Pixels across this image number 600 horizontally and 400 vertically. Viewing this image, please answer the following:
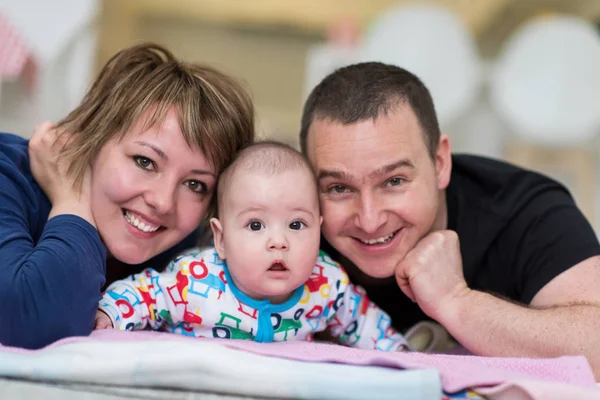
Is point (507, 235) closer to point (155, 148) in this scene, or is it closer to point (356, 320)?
point (356, 320)

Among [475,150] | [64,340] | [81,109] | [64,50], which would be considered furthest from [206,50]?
[64,340]

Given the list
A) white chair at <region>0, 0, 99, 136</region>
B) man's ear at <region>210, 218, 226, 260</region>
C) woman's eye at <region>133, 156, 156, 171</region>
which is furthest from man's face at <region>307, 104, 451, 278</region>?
white chair at <region>0, 0, 99, 136</region>

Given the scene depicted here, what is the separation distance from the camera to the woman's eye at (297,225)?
125cm

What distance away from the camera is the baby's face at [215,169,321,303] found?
119 cm

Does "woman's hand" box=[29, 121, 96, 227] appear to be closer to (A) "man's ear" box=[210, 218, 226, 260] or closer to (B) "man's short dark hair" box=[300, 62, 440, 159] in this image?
(A) "man's ear" box=[210, 218, 226, 260]

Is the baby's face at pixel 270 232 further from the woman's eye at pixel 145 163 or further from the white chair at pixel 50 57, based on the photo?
the white chair at pixel 50 57

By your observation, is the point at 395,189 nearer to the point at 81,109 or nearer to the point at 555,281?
the point at 555,281

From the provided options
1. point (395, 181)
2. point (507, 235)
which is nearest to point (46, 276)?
point (395, 181)

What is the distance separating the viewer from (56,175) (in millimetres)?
1311

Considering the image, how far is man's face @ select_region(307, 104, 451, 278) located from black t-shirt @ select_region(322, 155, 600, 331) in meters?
0.16

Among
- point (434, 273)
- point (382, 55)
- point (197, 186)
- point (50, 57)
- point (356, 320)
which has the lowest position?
point (356, 320)

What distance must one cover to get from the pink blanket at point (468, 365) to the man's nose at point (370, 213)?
28 cm

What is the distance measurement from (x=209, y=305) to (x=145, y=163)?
28cm

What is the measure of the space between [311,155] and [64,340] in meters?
0.65
